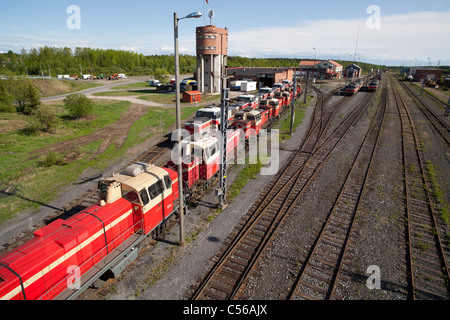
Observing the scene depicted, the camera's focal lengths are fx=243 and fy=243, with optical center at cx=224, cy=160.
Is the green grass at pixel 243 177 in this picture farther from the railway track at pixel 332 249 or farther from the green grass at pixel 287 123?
the green grass at pixel 287 123

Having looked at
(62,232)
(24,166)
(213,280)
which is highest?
(62,232)

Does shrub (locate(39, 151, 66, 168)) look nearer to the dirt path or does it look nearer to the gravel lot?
the dirt path

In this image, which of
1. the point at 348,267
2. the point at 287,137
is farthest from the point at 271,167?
the point at 348,267

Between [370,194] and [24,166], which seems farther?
[24,166]

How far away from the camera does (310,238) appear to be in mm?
13117

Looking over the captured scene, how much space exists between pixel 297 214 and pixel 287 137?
16194 millimetres

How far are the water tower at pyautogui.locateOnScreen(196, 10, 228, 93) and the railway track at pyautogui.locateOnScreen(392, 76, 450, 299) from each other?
138 ft

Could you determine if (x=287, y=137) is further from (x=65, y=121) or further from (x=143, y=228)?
(x=65, y=121)

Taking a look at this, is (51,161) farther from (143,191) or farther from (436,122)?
(436,122)

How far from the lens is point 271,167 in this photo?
21.7 metres

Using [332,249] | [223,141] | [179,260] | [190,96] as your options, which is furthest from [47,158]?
[190,96]

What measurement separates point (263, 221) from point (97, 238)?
891 cm

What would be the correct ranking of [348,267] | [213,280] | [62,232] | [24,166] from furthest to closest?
[24,166] < [348,267] < [213,280] < [62,232]

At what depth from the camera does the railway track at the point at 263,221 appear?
1030cm
